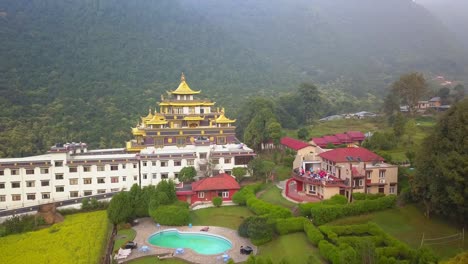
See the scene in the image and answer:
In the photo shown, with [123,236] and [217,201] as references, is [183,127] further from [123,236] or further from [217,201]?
[123,236]

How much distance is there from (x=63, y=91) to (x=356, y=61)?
8478cm

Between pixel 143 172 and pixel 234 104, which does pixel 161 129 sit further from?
pixel 234 104

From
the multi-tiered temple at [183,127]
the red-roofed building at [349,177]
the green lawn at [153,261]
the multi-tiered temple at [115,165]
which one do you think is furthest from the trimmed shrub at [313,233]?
the multi-tiered temple at [183,127]

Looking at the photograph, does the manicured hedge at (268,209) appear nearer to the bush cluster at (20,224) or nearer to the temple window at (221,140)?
the temple window at (221,140)

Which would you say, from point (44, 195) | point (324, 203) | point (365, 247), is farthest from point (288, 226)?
point (44, 195)

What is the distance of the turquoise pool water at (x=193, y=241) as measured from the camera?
20047 mm

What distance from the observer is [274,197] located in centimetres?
2570

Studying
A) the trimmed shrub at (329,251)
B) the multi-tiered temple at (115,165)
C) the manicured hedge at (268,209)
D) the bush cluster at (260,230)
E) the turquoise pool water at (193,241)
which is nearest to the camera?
the trimmed shrub at (329,251)

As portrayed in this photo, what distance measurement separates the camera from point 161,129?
109ft

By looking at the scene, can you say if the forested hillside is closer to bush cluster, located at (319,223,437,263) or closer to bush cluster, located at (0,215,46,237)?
bush cluster, located at (0,215,46,237)

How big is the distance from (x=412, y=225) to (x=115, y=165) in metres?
21.1

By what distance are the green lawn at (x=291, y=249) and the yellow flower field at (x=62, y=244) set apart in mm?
8730

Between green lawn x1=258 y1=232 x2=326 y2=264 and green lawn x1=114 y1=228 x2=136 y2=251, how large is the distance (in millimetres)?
7621

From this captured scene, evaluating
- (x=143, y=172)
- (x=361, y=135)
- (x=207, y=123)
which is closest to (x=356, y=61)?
(x=361, y=135)
